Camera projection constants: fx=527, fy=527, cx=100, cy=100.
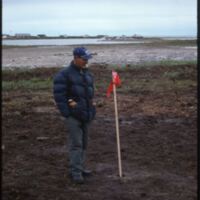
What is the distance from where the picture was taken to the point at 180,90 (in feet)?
54.3

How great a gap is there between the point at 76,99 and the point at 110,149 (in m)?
2.37

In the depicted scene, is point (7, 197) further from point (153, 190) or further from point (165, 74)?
point (165, 74)

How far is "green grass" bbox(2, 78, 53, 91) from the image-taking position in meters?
17.9

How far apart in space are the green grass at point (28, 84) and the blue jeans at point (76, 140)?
1065 centimetres

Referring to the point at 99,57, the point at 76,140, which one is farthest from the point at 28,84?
the point at 99,57

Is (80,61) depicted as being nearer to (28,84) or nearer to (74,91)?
(74,91)

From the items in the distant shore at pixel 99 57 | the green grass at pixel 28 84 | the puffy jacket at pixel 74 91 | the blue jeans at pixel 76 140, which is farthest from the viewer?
the distant shore at pixel 99 57

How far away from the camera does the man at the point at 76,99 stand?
702 centimetres

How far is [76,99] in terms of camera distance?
714 centimetres

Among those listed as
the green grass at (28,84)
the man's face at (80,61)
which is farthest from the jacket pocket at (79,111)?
the green grass at (28,84)

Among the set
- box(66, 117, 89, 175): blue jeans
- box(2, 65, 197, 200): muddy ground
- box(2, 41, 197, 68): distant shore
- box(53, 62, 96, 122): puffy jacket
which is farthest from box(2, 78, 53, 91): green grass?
box(53, 62, 96, 122): puffy jacket

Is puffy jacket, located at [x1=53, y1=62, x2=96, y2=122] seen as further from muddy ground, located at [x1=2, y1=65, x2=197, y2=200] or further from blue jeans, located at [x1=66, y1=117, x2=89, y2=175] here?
muddy ground, located at [x1=2, y1=65, x2=197, y2=200]

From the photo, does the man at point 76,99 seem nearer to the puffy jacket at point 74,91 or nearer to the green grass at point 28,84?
the puffy jacket at point 74,91

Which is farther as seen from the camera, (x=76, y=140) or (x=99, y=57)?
(x=99, y=57)
